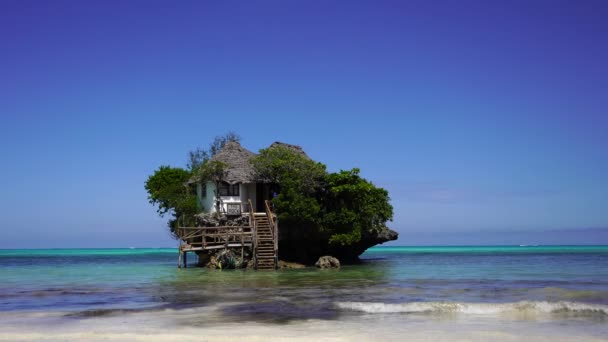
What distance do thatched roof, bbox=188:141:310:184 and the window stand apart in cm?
111

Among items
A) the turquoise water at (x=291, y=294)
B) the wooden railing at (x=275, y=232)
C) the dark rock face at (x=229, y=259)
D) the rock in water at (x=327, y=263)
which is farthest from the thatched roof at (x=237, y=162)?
the turquoise water at (x=291, y=294)

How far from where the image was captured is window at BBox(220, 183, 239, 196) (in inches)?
1407

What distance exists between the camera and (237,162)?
119 ft

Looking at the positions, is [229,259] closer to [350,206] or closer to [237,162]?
[237,162]

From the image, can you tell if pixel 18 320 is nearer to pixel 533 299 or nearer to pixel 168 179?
pixel 533 299

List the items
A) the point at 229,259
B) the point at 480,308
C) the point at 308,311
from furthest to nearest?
1. the point at 229,259
2. the point at 480,308
3. the point at 308,311

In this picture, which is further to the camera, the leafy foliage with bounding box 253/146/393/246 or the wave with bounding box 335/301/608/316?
the leafy foliage with bounding box 253/146/393/246

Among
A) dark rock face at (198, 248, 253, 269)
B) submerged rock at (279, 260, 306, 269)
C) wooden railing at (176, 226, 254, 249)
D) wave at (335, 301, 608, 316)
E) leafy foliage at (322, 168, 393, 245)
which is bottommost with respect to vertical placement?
wave at (335, 301, 608, 316)

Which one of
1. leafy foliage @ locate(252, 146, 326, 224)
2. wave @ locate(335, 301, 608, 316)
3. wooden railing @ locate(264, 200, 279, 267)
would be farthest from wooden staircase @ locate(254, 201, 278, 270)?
wave @ locate(335, 301, 608, 316)

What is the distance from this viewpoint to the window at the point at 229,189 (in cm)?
3575

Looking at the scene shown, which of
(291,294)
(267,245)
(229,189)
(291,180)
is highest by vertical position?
(291,180)

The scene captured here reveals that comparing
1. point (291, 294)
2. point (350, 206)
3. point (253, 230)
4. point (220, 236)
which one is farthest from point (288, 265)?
point (291, 294)

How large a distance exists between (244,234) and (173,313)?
1906 cm

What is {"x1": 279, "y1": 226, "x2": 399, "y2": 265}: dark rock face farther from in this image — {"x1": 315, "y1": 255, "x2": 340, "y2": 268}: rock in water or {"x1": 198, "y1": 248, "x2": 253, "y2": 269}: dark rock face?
{"x1": 198, "y1": 248, "x2": 253, "y2": 269}: dark rock face
